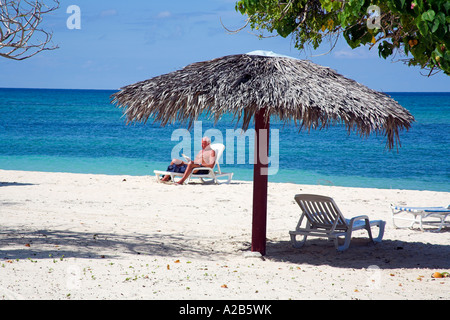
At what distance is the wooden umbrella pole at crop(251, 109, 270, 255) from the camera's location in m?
5.74

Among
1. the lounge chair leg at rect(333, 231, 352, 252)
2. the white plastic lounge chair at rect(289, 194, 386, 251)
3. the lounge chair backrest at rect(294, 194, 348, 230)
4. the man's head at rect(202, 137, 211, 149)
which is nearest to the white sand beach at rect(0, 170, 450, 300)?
the lounge chair leg at rect(333, 231, 352, 252)

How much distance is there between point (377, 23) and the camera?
14.4 ft

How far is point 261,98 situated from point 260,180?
3.48 feet

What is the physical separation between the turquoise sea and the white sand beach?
14.3 ft

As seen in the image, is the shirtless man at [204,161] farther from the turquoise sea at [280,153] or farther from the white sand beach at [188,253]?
the turquoise sea at [280,153]

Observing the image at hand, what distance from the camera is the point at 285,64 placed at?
577 cm

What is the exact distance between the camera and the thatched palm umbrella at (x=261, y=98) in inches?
207

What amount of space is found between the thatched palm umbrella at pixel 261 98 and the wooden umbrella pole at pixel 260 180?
1 centimetres

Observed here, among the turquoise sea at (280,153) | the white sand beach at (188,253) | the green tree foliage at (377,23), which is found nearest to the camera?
the green tree foliage at (377,23)

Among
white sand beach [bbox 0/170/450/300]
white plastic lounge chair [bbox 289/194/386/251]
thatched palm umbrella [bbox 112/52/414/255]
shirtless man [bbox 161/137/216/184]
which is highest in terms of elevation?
thatched palm umbrella [bbox 112/52/414/255]

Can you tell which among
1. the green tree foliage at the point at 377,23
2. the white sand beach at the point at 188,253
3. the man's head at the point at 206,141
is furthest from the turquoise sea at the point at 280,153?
the green tree foliage at the point at 377,23

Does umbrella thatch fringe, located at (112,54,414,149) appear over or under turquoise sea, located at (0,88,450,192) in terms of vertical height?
over

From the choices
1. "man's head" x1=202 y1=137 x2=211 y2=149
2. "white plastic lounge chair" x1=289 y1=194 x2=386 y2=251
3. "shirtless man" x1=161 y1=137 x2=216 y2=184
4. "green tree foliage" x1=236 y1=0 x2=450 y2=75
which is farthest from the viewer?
"man's head" x1=202 y1=137 x2=211 y2=149

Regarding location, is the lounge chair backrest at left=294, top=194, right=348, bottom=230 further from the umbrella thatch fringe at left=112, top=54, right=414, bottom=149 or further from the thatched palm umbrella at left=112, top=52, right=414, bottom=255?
the umbrella thatch fringe at left=112, top=54, right=414, bottom=149
